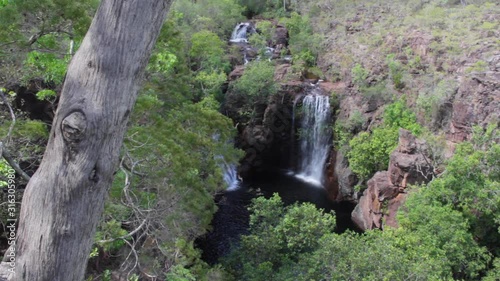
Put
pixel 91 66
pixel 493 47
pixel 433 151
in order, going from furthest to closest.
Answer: pixel 493 47 < pixel 433 151 < pixel 91 66

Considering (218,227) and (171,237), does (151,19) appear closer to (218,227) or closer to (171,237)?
(171,237)

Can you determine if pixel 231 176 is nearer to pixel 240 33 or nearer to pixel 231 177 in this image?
pixel 231 177

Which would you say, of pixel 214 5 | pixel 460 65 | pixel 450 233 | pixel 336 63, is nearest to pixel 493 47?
pixel 460 65

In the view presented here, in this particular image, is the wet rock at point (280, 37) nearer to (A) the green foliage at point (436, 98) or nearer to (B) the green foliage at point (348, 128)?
(B) the green foliage at point (348, 128)

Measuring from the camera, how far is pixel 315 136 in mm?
22734

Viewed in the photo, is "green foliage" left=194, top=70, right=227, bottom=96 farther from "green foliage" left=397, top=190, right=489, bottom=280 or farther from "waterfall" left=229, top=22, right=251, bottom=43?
"green foliage" left=397, top=190, right=489, bottom=280

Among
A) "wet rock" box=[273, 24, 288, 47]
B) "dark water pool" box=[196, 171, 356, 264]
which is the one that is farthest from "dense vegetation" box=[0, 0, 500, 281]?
"wet rock" box=[273, 24, 288, 47]

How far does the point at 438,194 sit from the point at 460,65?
906 cm

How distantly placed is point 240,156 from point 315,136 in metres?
8.81

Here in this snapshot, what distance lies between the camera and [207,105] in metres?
20.2

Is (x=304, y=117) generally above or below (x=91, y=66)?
below

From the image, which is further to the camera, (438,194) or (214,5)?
(214,5)

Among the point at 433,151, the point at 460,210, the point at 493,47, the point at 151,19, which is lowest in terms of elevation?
the point at 460,210

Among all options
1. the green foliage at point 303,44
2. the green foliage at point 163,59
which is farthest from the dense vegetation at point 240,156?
the green foliage at point 303,44
